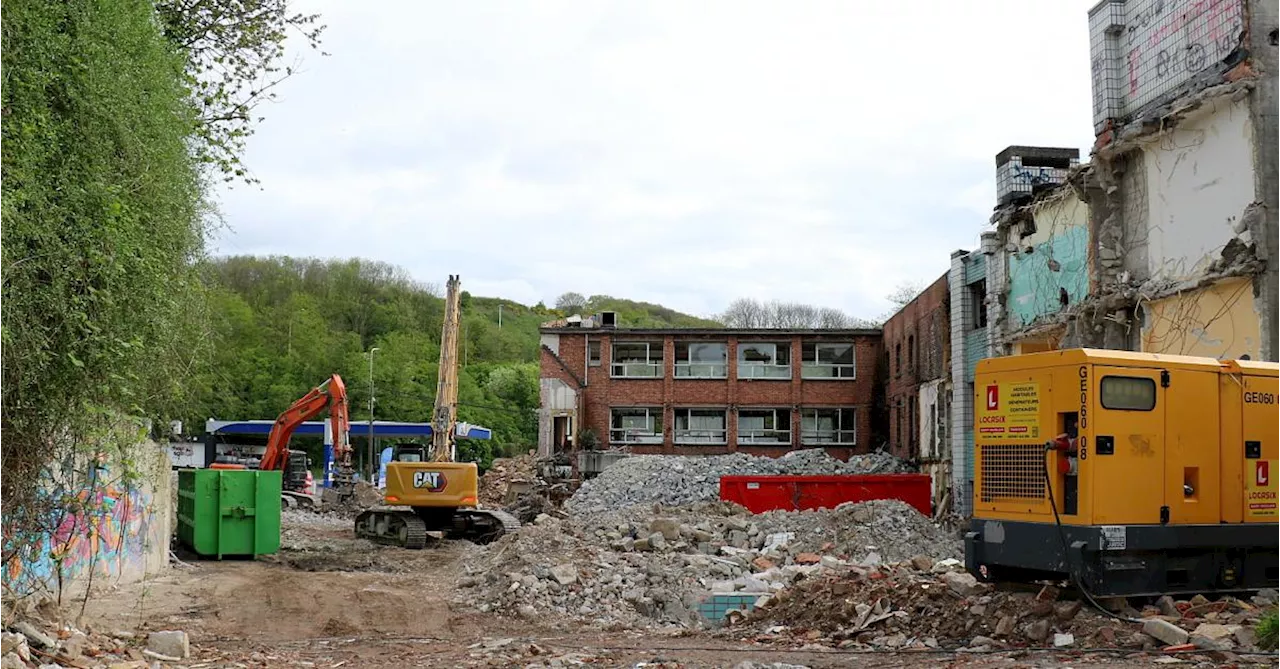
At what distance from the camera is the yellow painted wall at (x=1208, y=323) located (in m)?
15.6

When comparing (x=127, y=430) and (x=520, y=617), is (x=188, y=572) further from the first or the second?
(x=127, y=430)

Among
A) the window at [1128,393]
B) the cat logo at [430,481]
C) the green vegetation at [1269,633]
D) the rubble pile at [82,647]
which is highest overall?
the window at [1128,393]

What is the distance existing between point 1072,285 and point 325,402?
20.1 m

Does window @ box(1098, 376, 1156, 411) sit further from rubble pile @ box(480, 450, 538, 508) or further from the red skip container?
rubble pile @ box(480, 450, 538, 508)

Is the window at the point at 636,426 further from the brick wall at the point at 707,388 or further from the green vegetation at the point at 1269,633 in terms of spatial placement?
the green vegetation at the point at 1269,633

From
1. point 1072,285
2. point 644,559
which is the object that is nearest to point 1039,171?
point 1072,285

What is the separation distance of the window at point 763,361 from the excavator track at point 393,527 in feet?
76.0

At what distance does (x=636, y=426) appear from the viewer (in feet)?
162

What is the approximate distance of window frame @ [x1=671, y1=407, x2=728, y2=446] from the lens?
4931 centimetres

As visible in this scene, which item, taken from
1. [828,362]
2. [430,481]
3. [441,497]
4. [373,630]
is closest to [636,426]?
[828,362]

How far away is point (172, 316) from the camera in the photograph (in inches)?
430

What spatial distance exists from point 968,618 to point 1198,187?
27.4 ft

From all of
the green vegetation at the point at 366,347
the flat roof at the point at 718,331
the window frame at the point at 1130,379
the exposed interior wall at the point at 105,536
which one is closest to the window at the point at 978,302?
the window frame at the point at 1130,379

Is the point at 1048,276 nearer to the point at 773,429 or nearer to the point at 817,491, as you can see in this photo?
the point at 817,491
